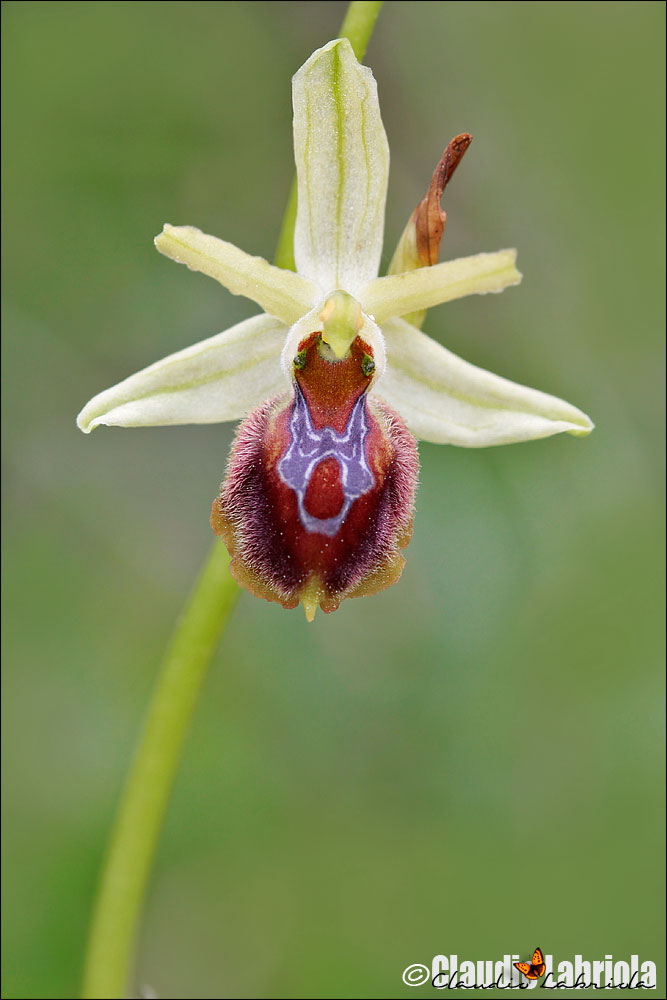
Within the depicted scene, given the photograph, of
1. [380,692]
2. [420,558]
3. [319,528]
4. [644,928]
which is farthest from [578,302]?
[319,528]

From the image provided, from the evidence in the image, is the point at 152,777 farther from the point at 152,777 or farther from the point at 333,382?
the point at 333,382

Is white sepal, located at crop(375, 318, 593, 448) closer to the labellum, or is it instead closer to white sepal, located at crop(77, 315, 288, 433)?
the labellum

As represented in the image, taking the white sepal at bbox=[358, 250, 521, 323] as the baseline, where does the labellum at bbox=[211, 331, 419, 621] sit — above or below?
below

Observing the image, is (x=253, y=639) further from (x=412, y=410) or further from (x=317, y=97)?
(x=317, y=97)

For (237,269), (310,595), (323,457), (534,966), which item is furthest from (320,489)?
(534,966)

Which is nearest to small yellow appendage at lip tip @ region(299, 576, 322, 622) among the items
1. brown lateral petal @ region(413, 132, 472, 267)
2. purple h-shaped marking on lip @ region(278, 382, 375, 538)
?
purple h-shaped marking on lip @ region(278, 382, 375, 538)

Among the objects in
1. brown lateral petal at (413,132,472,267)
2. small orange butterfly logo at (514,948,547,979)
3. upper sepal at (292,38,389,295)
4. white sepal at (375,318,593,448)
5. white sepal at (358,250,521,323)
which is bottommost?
small orange butterfly logo at (514,948,547,979)

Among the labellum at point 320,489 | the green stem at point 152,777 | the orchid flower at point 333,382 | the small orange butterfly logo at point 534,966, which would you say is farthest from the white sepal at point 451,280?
the small orange butterfly logo at point 534,966

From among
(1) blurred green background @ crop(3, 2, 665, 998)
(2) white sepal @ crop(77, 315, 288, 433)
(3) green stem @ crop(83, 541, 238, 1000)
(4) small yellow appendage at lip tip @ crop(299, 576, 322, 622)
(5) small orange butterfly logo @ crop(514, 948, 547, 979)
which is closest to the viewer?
(4) small yellow appendage at lip tip @ crop(299, 576, 322, 622)
